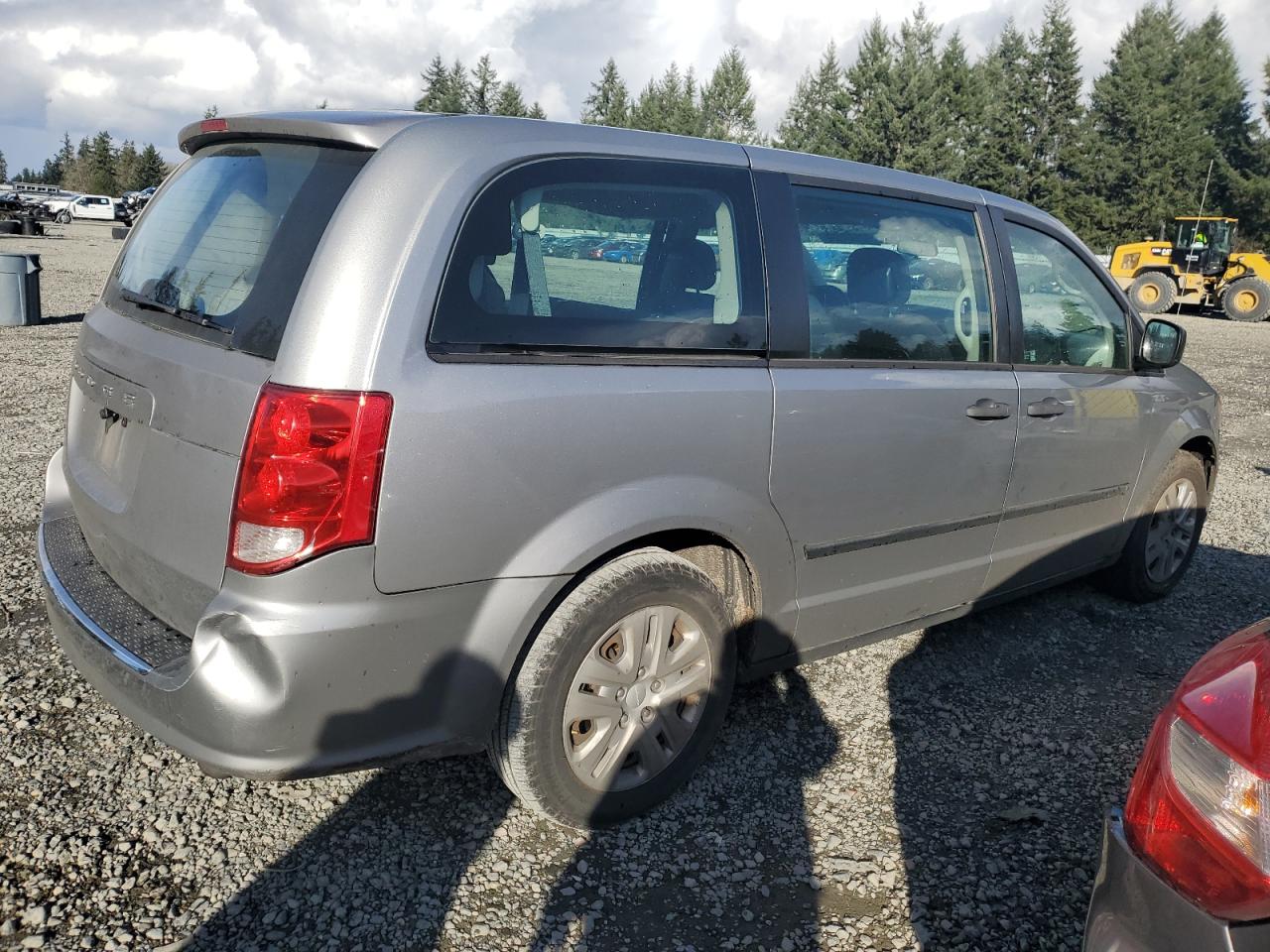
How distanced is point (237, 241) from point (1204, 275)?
2796cm

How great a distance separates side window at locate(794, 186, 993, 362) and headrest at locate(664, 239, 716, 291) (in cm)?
36

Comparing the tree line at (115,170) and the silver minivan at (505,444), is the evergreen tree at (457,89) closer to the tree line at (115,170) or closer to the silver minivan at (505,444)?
the tree line at (115,170)

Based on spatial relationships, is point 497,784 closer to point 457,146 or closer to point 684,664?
point 684,664

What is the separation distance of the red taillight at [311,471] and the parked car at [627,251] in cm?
87

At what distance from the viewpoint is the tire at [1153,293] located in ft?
81.3

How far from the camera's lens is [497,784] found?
3002 mm

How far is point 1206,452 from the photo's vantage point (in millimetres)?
4863

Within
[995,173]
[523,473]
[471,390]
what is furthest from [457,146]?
[995,173]

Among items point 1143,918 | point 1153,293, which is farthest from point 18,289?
point 1153,293

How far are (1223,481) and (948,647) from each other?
15.7 feet

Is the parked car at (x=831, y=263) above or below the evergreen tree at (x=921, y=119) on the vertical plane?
below

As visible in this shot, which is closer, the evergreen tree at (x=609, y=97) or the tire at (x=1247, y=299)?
the tire at (x=1247, y=299)

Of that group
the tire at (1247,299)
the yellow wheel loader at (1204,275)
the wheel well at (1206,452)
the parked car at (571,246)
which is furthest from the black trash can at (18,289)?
the tire at (1247,299)

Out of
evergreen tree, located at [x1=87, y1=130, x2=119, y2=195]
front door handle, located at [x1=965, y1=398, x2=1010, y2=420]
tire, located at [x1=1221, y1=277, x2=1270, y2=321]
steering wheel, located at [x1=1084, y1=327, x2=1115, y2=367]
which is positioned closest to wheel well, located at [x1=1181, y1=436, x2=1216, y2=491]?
steering wheel, located at [x1=1084, y1=327, x2=1115, y2=367]
